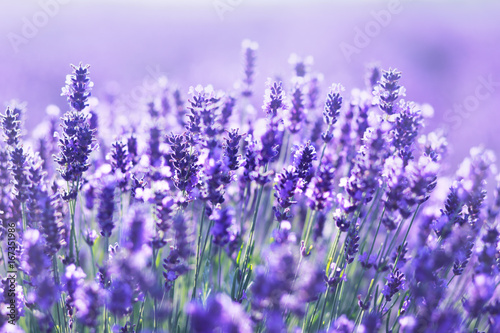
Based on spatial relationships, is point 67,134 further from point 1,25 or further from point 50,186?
point 1,25

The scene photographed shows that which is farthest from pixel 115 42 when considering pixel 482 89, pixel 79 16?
pixel 482 89

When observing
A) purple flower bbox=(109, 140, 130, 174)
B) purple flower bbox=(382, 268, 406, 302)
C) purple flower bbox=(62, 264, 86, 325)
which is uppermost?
purple flower bbox=(109, 140, 130, 174)

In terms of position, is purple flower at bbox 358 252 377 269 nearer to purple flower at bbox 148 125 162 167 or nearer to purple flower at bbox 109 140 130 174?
purple flower at bbox 148 125 162 167

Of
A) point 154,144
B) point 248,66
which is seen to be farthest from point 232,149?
point 248,66

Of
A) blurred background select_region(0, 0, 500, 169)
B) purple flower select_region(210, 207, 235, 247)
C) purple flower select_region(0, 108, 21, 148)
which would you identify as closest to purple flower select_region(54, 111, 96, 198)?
purple flower select_region(0, 108, 21, 148)

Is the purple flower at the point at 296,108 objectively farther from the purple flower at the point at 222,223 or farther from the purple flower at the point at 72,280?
the purple flower at the point at 72,280

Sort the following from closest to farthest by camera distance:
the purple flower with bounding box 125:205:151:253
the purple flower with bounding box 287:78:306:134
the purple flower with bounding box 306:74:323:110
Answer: the purple flower with bounding box 125:205:151:253 → the purple flower with bounding box 287:78:306:134 → the purple flower with bounding box 306:74:323:110

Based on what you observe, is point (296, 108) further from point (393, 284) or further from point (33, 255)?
point (33, 255)

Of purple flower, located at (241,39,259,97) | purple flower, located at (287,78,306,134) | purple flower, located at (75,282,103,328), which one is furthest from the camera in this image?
purple flower, located at (241,39,259,97)

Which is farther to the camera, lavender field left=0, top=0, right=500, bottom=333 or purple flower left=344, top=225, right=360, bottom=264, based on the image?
purple flower left=344, top=225, right=360, bottom=264
